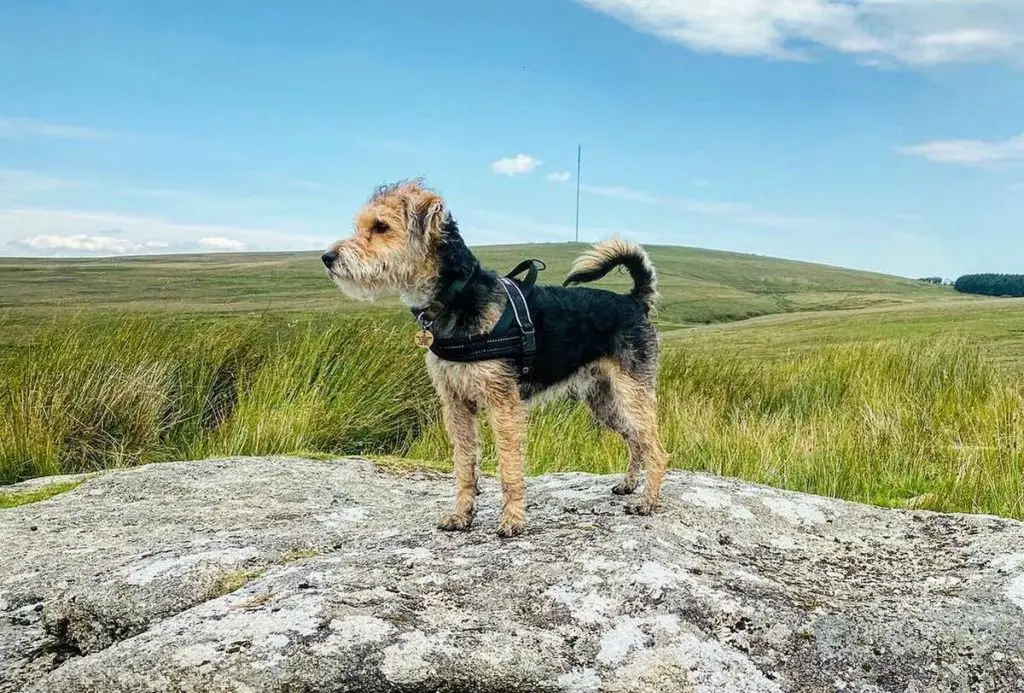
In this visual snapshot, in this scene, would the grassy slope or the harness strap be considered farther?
the grassy slope

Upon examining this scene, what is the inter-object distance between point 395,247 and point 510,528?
187 cm

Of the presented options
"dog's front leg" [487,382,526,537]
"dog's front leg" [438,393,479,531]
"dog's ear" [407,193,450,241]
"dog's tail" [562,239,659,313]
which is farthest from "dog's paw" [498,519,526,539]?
"dog's tail" [562,239,659,313]

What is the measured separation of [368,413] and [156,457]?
2771mm

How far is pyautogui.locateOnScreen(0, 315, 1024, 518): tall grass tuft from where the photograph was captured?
900cm

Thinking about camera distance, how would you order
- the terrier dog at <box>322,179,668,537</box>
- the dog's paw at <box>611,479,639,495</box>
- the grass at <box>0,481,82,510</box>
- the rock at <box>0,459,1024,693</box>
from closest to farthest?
the rock at <box>0,459,1024,693</box> < the terrier dog at <box>322,179,668,537</box> < the dog's paw at <box>611,479,639,495</box> < the grass at <box>0,481,82,510</box>

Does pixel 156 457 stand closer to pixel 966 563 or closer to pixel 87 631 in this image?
pixel 87 631

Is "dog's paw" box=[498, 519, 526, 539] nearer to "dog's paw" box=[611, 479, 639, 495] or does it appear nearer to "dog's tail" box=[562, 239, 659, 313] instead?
"dog's paw" box=[611, 479, 639, 495]

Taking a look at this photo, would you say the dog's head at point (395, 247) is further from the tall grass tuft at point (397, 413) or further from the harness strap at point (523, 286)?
the tall grass tuft at point (397, 413)

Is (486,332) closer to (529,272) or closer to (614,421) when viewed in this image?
(529,272)

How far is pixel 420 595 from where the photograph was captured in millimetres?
3971

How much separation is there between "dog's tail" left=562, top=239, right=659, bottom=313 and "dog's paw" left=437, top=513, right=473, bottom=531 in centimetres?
204

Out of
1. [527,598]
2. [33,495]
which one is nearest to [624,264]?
[527,598]

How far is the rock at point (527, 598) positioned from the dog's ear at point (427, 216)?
181 centimetres

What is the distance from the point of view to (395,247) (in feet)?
17.9
